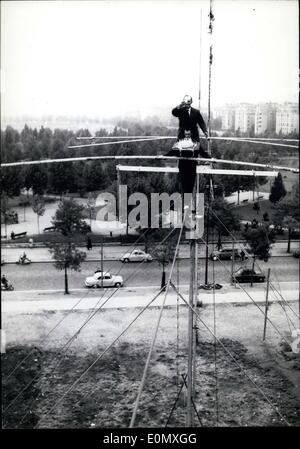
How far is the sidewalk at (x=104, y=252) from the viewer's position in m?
17.3

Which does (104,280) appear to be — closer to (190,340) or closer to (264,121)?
(190,340)

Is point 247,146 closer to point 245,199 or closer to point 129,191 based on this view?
point 245,199

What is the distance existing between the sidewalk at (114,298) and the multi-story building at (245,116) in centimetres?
738

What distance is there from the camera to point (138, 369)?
1017 cm

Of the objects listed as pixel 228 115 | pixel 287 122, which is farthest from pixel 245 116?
pixel 287 122

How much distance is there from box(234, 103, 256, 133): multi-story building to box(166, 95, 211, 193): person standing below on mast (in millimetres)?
13071

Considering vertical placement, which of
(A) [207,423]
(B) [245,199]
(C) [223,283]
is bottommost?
(A) [207,423]

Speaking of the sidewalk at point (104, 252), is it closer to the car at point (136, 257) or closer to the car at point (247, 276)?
the car at point (136, 257)

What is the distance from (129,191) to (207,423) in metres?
9.53

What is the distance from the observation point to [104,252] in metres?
17.8

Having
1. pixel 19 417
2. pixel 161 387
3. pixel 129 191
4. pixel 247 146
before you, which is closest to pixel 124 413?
pixel 161 387

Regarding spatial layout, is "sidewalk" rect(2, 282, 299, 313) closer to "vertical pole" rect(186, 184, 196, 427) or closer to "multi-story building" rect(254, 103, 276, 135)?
"vertical pole" rect(186, 184, 196, 427)

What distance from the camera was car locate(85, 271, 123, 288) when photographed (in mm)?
14498

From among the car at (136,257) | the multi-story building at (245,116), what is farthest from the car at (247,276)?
the multi-story building at (245,116)
